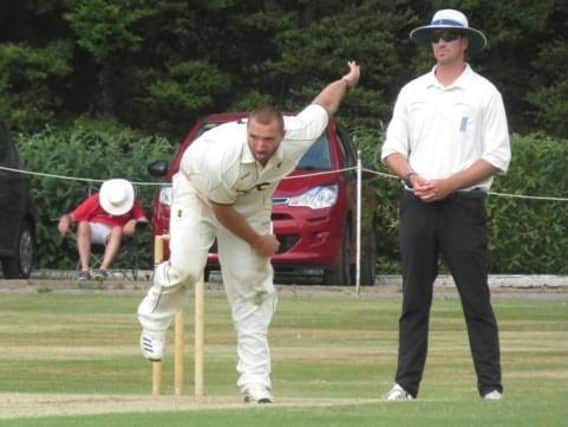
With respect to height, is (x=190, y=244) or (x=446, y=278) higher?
(x=190, y=244)

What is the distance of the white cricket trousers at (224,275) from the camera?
1184 cm

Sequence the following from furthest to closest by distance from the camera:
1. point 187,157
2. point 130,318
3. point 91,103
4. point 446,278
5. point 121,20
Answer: point 91,103 < point 121,20 < point 446,278 < point 130,318 < point 187,157

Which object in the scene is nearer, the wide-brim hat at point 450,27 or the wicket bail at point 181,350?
the wide-brim hat at point 450,27

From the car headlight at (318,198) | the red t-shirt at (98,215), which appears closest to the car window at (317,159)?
the car headlight at (318,198)

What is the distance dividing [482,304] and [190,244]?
1613mm

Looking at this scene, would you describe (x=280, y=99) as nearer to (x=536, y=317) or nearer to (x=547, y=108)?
(x=547, y=108)

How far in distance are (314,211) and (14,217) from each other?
11.4 feet

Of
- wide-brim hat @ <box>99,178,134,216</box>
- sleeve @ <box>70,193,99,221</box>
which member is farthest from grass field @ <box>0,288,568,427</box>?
sleeve @ <box>70,193,99,221</box>

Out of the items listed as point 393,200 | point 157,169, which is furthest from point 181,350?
point 393,200

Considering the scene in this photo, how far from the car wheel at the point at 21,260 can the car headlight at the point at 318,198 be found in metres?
3.34

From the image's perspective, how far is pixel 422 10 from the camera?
3806 cm

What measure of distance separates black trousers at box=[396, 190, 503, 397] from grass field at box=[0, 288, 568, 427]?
0.25m

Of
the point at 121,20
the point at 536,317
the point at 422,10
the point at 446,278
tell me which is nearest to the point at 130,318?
the point at 536,317

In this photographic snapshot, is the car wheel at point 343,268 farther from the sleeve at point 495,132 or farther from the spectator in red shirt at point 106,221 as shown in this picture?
the sleeve at point 495,132
